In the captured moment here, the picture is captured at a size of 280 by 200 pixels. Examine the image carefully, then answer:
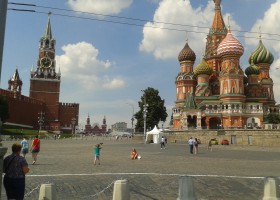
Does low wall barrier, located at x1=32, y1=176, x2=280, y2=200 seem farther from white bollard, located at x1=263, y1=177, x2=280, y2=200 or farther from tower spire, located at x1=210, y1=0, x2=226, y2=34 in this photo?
tower spire, located at x1=210, y1=0, x2=226, y2=34

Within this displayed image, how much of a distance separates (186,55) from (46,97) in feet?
174

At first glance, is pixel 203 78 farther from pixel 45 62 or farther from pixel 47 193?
pixel 47 193

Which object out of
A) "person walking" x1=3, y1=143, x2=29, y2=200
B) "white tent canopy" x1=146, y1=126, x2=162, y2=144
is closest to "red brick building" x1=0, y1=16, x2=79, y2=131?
"white tent canopy" x1=146, y1=126, x2=162, y2=144

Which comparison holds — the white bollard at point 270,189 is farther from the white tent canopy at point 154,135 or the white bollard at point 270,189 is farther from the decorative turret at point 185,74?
the decorative turret at point 185,74

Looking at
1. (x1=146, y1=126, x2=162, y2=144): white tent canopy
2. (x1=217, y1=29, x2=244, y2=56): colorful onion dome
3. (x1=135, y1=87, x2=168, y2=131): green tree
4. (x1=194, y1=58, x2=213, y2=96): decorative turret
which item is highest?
(x1=217, y1=29, x2=244, y2=56): colorful onion dome

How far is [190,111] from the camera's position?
208ft

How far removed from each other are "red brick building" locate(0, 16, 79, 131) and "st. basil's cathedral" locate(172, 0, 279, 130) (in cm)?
4619

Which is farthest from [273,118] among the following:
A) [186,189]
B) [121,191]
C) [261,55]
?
[121,191]

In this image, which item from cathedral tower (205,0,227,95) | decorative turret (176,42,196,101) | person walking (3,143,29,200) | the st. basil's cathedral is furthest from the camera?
decorative turret (176,42,196,101)

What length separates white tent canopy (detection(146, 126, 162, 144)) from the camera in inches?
1976

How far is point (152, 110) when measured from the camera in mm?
73562

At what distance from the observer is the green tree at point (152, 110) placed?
241ft

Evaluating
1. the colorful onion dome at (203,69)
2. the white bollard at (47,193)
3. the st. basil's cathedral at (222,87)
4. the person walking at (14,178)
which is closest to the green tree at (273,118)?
the st. basil's cathedral at (222,87)

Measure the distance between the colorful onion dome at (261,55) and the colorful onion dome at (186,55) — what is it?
13037 mm
